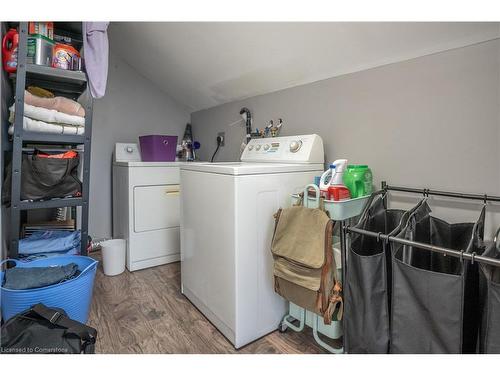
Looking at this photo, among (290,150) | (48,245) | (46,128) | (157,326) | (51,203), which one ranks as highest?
(46,128)

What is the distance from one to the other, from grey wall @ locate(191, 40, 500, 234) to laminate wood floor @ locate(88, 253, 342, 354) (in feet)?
3.40

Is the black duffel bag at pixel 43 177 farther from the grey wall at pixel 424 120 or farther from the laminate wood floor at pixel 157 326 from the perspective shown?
the grey wall at pixel 424 120

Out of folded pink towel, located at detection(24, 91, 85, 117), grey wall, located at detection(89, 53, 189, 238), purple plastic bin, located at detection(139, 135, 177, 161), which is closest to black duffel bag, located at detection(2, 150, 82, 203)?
folded pink towel, located at detection(24, 91, 85, 117)

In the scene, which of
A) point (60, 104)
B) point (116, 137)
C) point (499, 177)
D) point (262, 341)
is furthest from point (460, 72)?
point (116, 137)

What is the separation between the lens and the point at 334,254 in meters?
1.35

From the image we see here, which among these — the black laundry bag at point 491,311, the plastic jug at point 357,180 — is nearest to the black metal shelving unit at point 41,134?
the plastic jug at point 357,180

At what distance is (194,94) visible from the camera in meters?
2.90

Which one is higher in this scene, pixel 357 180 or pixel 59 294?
pixel 357 180

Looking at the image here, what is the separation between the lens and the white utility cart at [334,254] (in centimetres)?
129

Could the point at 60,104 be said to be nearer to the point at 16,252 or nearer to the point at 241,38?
the point at 16,252

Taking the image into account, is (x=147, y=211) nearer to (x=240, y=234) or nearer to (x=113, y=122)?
(x=113, y=122)

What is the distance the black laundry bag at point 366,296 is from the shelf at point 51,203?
1.65m

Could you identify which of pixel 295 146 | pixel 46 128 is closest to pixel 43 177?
pixel 46 128

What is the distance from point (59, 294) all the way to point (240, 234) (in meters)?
0.93
